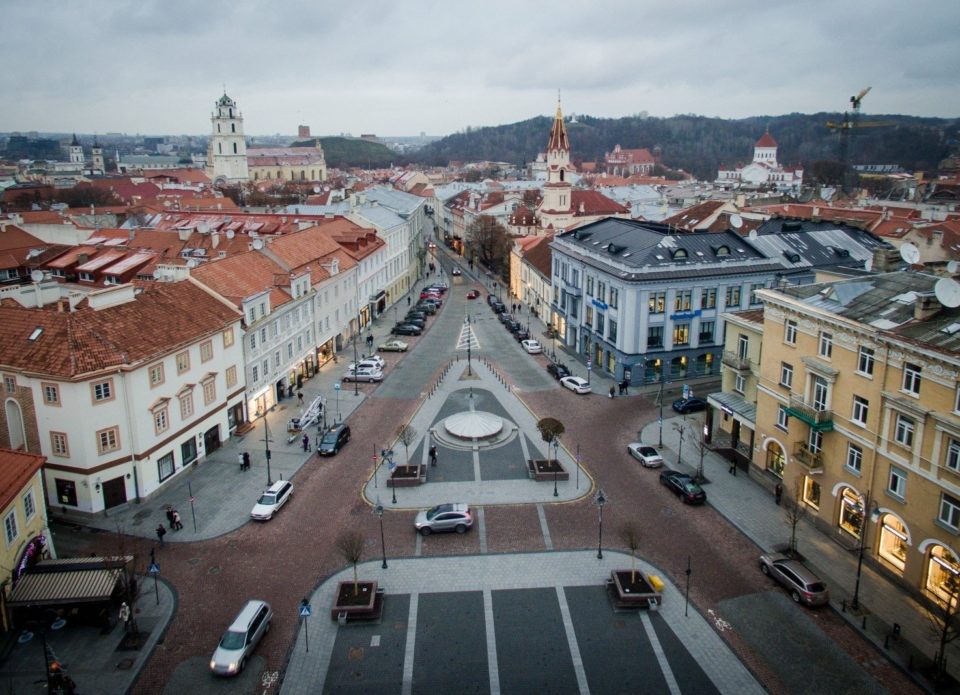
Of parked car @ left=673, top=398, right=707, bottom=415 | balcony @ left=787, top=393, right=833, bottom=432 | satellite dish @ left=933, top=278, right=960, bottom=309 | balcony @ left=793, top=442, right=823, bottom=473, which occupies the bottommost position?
parked car @ left=673, top=398, right=707, bottom=415

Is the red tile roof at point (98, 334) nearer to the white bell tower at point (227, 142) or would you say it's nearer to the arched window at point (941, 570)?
the arched window at point (941, 570)

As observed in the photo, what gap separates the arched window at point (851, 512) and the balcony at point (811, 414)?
2.85 m

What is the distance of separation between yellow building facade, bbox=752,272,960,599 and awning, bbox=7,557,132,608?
95.3 feet

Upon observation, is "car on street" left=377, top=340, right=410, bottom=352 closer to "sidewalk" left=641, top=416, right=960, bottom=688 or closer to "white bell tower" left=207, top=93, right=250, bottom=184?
"sidewalk" left=641, top=416, right=960, bottom=688

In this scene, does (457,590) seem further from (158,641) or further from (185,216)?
(185,216)

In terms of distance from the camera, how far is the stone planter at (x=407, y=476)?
36.3 meters

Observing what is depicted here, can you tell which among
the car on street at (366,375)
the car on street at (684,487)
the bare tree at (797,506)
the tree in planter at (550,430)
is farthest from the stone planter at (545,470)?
the car on street at (366,375)

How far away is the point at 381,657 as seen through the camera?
2380 centimetres

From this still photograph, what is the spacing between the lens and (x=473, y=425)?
42531mm

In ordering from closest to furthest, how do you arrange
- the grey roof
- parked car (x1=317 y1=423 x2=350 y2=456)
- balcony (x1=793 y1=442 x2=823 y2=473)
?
1. the grey roof
2. balcony (x1=793 y1=442 x2=823 y2=473)
3. parked car (x1=317 y1=423 x2=350 y2=456)

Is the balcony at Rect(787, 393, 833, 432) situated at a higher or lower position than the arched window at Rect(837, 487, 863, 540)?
higher

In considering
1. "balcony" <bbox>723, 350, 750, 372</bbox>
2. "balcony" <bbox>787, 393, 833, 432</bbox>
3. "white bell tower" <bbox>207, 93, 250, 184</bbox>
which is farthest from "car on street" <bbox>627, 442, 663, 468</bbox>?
"white bell tower" <bbox>207, 93, 250, 184</bbox>

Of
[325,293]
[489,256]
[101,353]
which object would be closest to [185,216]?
[325,293]

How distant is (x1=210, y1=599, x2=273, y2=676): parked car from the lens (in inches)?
895
